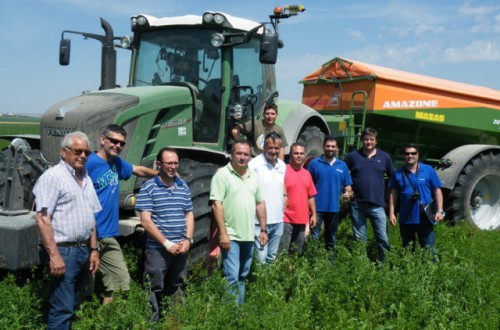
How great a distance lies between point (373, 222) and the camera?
623 centimetres

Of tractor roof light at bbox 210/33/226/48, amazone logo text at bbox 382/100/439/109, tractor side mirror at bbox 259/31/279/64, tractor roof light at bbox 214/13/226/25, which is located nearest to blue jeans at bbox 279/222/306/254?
tractor side mirror at bbox 259/31/279/64

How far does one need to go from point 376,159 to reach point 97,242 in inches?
128

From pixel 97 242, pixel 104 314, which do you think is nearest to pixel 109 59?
pixel 97 242

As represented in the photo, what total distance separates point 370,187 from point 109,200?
2.95 m

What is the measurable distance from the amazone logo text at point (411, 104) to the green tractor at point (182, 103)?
187 cm

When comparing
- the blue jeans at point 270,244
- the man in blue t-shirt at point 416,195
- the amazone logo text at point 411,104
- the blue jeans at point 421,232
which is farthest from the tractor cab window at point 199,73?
the amazone logo text at point 411,104

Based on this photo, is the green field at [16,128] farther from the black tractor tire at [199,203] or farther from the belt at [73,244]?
the belt at [73,244]

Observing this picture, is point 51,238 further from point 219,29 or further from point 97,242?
point 219,29

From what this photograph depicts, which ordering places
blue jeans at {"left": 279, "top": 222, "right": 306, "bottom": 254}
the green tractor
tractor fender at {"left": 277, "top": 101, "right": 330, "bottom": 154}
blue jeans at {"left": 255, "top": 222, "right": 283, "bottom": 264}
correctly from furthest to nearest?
tractor fender at {"left": 277, "top": 101, "right": 330, "bottom": 154}
blue jeans at {"left": 279, "top": 222, "right": 306, "bottom": 254}
the green tractor
blue jeans at {"left": 255, "top": 222, "right": 283, "bottom": 264}

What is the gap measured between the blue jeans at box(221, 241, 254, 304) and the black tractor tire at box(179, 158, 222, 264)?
16.3 inches

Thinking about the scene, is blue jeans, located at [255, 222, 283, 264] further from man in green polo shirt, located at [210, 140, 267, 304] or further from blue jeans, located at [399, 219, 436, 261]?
blue jeans, located at [399, 219, 436, 261]

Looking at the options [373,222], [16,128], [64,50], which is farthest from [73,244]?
[16,128]

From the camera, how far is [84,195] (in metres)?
4.03

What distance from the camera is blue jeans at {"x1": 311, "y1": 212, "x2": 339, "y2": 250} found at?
245 inches
